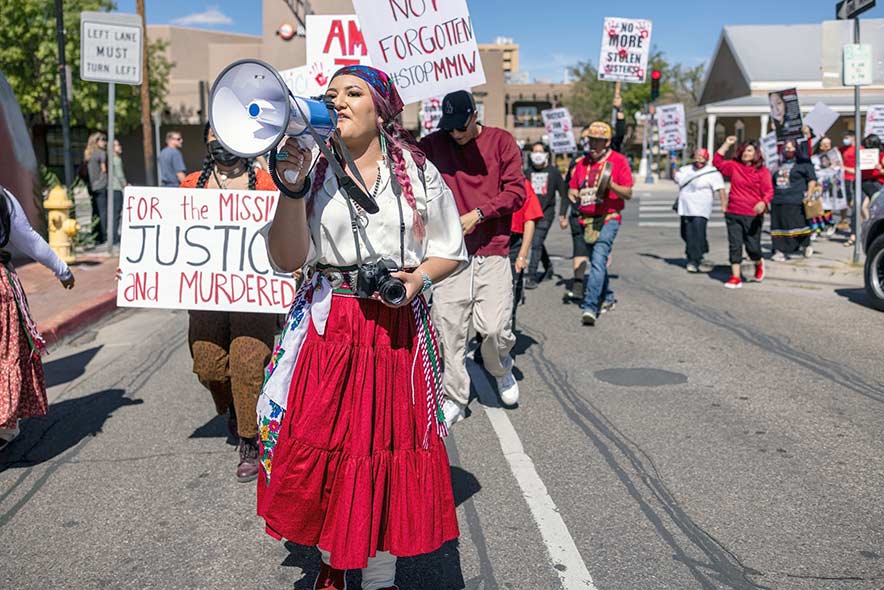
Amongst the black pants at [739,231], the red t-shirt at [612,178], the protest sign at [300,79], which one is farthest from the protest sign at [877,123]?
the protest sign at [300,79]

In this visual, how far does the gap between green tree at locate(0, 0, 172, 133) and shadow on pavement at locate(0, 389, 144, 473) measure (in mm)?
28030

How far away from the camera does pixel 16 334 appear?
484 centimetres

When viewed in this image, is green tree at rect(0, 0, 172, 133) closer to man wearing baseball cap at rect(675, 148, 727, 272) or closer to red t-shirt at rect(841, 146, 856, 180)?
man wearing baseball cap at rect(675, 148, 727, 272)

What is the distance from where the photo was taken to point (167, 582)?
3.44 m

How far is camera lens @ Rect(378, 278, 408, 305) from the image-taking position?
2855 mm

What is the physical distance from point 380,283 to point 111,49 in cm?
1030

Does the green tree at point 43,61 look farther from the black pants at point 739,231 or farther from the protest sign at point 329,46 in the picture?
the black pants at point 739,231

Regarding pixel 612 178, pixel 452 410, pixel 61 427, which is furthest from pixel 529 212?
pixel 61 427

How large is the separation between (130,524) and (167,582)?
70 centimetres

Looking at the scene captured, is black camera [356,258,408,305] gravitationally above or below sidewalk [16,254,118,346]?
above

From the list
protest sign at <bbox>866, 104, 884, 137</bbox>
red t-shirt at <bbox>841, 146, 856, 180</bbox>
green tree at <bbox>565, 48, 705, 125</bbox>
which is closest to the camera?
red t-shirt at <bbox>841, 146, 856, 180</bbox>

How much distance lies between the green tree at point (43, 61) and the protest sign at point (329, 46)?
24.9 metres

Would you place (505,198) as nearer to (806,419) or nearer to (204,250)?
(204,250)

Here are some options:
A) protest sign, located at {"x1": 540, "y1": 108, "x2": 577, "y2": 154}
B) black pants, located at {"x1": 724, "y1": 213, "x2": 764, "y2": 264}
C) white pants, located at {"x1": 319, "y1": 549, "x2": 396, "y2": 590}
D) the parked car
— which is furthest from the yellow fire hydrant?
white pants, located at {"x1": 319, "y1": 549, "x2": 396, "y2": 590}
